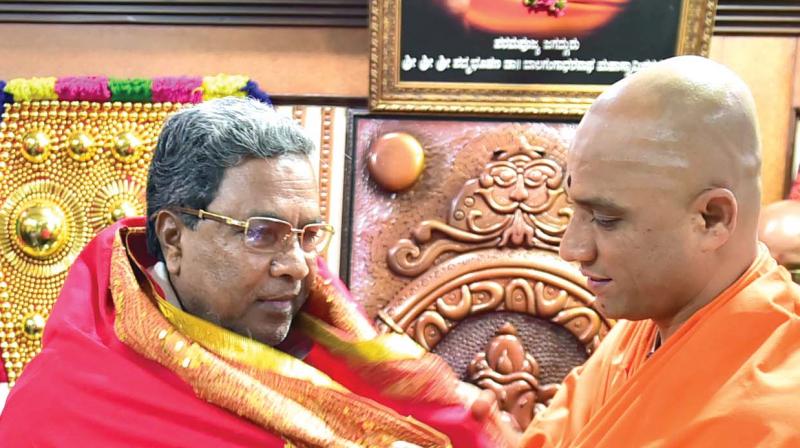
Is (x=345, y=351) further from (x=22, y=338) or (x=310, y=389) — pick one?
(x=22, y=338)

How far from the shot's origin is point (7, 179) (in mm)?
1932

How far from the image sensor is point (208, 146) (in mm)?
1157

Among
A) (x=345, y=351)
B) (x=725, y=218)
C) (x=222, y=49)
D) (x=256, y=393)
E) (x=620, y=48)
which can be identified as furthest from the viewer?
(x=222, y=49)

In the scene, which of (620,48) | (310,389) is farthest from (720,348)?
(620,48)

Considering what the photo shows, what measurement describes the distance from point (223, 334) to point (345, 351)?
0.89 ft

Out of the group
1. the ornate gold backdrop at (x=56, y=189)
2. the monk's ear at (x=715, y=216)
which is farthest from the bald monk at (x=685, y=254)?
the ornate gold backdrop at (x=56, y=189)

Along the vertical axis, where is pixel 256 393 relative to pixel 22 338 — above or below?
above

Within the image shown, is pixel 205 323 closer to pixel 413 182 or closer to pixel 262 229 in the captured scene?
pixel 262 229

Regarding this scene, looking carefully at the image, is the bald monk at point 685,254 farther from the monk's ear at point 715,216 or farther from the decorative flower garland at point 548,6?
the decorative flower garland at point 548,6

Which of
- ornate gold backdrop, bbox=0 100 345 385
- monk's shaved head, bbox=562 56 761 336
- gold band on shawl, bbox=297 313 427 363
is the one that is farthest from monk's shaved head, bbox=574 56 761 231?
ornate gold backdrop, bbox=0 100 345 385

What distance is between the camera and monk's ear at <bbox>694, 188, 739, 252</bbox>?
841 millimetres

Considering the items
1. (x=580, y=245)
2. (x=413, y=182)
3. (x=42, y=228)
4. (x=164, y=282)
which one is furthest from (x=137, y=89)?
(x=580, y=245)

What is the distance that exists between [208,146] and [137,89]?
2.95ft

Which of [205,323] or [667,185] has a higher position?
[667,185]
